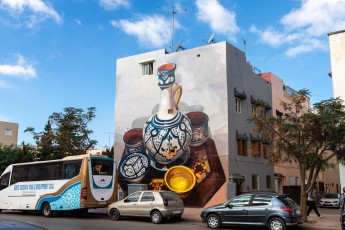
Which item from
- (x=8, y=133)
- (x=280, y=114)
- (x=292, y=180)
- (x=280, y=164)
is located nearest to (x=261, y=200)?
(x=280, y=114)

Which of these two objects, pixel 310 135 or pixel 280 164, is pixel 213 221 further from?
pixel 280 164

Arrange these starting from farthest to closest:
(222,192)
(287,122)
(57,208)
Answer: (222,192) < (57,208) < (287,122)

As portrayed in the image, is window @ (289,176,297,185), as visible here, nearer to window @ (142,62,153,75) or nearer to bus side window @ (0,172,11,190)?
window @ (142,62,153,75)

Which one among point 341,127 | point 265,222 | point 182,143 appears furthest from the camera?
point 182,143

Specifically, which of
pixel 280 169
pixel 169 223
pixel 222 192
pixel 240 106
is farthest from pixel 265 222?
pixel 280 169

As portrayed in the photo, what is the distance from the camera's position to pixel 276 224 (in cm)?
1432

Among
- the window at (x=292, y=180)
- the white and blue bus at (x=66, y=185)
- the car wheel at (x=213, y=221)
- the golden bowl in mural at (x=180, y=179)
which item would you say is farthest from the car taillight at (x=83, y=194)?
the window at (x=292, y=180)

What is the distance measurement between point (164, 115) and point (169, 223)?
11489 millimetres

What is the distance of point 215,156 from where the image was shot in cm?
2542

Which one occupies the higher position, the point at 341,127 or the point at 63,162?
the point at 341,127

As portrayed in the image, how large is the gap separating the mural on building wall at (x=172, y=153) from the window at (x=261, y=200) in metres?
9.78

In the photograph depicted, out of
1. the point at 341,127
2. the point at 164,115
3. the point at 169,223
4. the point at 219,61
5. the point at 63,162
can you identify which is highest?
the point at 219,61

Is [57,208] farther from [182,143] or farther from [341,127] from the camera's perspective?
[341,127]

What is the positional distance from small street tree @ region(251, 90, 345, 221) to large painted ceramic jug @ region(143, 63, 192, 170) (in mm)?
8563
